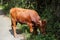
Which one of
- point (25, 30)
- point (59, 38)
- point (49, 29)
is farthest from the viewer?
point (25, 30)

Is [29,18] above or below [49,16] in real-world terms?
above

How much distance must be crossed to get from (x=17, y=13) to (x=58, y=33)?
6.63 feet

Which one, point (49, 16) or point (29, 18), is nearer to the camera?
point (29, 18)

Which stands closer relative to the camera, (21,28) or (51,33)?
(51,33)

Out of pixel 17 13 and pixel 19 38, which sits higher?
pixel 17 13

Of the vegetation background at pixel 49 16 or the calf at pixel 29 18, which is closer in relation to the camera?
the vegetation background at pixel 49 16

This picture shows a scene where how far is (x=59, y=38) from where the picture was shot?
8.84 metres

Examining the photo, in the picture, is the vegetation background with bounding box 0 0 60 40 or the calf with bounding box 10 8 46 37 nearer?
the vegetation background with bounding box 0 0 60 40

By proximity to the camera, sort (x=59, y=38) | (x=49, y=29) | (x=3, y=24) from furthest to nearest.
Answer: (x=3, y=24), (x=49, y=29), (x=59, y=38)

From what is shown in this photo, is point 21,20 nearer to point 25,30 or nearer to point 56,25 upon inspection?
point 25,30

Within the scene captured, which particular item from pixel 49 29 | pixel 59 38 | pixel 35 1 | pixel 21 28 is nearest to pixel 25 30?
pixel 21 28

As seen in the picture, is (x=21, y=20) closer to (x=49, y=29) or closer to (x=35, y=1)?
(x=49, y=29)

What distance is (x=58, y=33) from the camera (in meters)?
9.09

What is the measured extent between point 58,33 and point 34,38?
3.20ft
